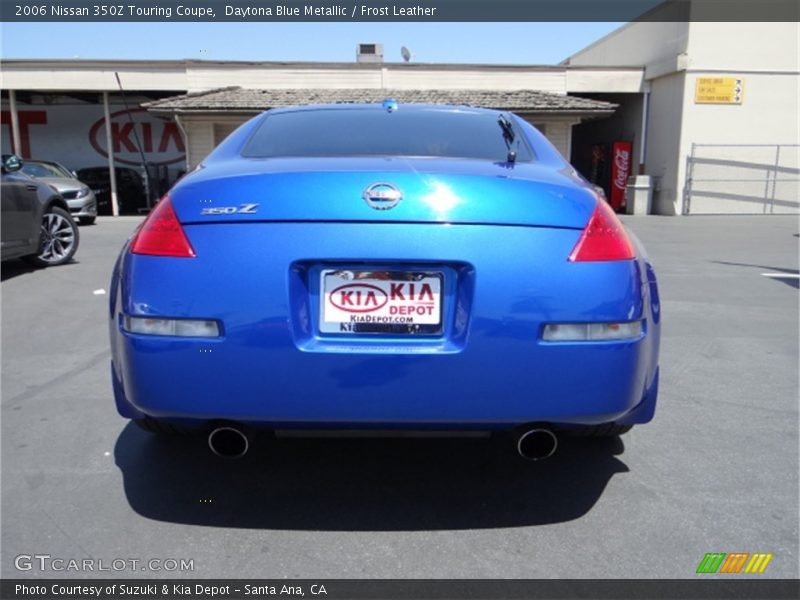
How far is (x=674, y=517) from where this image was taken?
2479 millimetres

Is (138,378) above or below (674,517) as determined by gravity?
above

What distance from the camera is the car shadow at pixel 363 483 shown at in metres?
2.48

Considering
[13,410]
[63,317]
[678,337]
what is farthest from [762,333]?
[63,317]

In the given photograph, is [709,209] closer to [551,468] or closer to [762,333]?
[762,333]

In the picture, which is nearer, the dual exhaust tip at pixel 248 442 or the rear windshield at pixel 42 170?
the dual exhaust tip at pixel 248 442

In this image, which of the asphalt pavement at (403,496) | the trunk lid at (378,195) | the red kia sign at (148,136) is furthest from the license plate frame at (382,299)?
the red kia sign at (148,136)

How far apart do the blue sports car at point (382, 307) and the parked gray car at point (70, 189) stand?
14184 millimetres

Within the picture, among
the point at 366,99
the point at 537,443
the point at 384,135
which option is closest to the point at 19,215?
the point at 384,135

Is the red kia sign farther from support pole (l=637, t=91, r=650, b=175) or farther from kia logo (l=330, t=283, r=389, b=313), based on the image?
A: kia logo (l=330, t=283, r=389, b=313)

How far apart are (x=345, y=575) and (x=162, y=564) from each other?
606mm

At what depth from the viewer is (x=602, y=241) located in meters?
2.14

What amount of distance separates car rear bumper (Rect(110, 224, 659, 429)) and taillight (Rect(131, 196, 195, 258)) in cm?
4

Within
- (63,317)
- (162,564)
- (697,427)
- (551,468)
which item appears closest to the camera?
(162,564)

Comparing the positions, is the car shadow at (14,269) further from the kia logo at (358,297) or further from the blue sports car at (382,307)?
the kia logo at (358,297)
